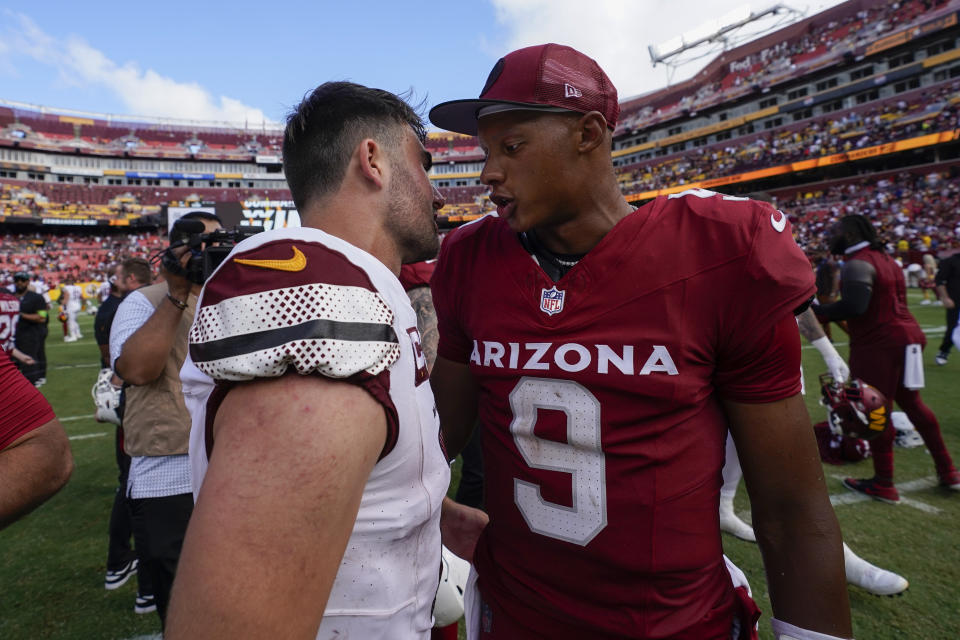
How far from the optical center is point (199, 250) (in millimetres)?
2500

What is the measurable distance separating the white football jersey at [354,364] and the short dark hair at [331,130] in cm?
37

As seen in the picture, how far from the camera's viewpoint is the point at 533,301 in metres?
1.41

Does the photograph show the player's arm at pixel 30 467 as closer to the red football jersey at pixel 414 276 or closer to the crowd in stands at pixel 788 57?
the red football jersey at pixel 414 276

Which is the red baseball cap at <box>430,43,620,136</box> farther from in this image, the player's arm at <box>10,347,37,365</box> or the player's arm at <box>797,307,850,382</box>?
the player's arm at <box>10,347,37,365</box>

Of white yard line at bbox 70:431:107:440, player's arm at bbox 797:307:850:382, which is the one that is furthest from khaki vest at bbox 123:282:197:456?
white yard line at bbox 70:431:107:440

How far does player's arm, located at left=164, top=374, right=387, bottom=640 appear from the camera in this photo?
636 mm

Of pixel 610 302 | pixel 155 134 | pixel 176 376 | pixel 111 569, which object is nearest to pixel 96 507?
pixel 111 569

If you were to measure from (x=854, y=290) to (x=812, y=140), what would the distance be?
38.7m

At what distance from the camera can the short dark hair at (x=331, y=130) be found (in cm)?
127

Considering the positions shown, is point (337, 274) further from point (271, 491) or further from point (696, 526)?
point (696, 526)

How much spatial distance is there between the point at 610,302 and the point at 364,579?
0.85m

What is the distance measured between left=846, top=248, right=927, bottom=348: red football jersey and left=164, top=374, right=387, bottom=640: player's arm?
4.85 metres

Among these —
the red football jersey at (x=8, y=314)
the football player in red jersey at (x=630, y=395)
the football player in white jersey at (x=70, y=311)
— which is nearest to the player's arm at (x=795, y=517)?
the football player in red jersey at (x=630, y=395)

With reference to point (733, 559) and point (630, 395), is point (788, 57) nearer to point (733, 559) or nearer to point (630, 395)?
point (733, 559)
